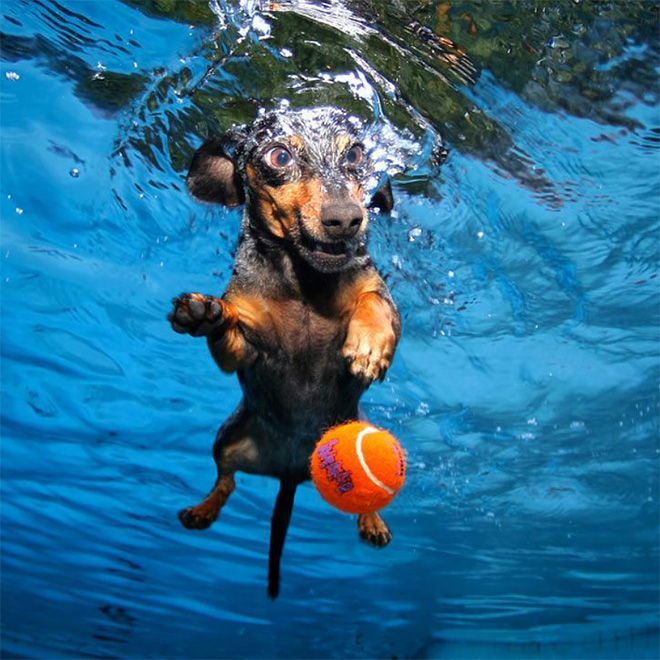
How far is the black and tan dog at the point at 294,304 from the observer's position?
12.2ft

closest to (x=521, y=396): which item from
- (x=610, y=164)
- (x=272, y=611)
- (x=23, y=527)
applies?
(x=610, y=164)

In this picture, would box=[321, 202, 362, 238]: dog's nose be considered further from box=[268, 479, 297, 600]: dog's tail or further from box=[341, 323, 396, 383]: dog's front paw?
box=[268, 479, 297, 600]: dog's tail

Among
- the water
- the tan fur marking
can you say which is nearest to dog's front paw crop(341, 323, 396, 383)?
the tan fur marking

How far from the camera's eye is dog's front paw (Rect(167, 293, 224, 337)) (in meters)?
3.51

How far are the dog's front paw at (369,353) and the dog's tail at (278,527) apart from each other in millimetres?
1929

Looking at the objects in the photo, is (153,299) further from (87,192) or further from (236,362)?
(236,362)

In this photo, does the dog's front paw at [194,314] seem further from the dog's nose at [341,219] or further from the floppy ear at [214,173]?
the floppy ear at [214,173]

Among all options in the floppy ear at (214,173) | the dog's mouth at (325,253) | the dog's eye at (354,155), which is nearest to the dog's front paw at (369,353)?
the dog's mouth at (325,253)

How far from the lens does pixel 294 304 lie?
4.31m

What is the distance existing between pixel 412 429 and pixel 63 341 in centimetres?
567

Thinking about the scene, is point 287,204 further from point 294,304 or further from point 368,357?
point 368,357

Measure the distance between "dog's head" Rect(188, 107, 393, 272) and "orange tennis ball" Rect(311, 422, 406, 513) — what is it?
101 centimetres

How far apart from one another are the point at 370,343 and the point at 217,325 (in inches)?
30.9

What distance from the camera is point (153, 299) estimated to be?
912 centimetres
